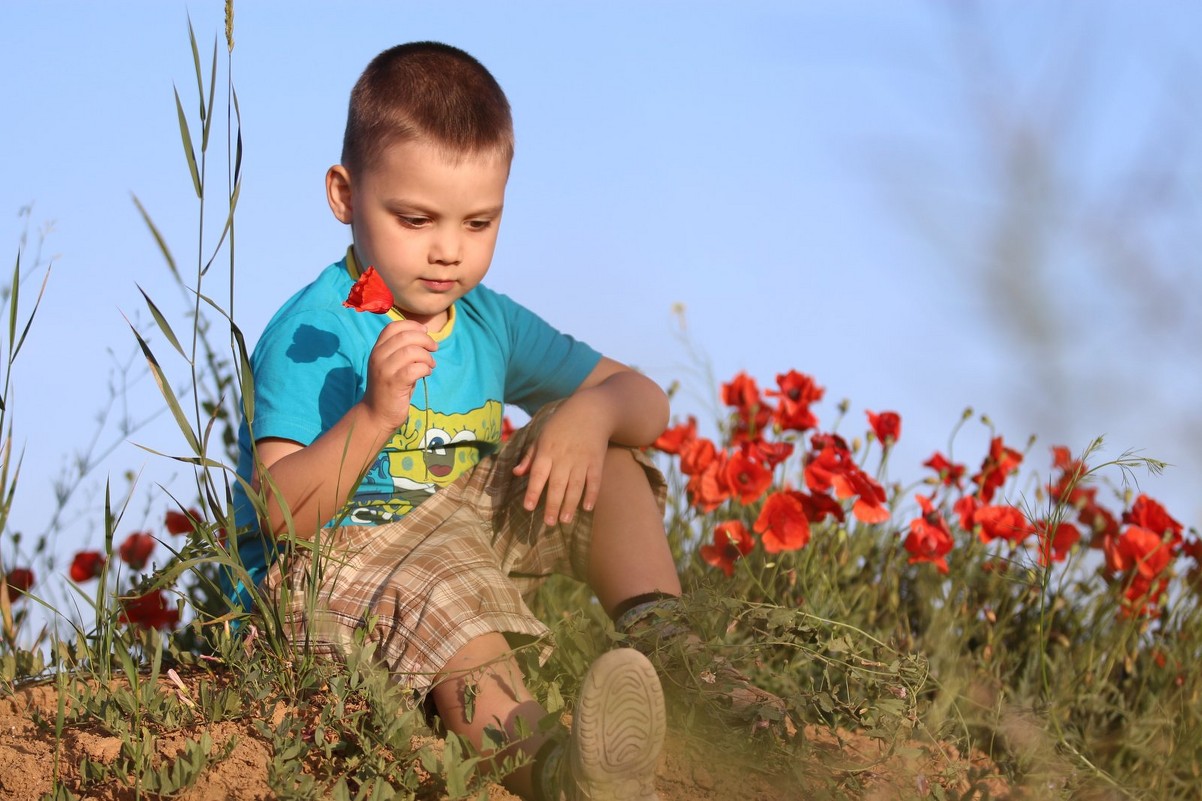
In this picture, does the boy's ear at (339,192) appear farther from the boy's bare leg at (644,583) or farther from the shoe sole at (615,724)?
the shoe sole at (615,724)

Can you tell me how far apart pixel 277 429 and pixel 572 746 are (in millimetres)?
893

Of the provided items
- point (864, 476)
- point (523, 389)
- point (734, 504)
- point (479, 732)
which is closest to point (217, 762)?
point (479, 732)

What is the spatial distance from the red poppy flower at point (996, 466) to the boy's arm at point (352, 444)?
202 centimetres

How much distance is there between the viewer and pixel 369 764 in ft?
6.35

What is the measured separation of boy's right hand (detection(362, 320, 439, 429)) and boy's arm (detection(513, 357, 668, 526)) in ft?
1.31

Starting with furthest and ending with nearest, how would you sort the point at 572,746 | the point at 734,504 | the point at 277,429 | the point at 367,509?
the point at 734,504 < the point at 367,509 < the point at 277,429 < the point at 572,746

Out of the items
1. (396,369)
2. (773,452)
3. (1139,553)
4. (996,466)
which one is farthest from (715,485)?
(396,369)

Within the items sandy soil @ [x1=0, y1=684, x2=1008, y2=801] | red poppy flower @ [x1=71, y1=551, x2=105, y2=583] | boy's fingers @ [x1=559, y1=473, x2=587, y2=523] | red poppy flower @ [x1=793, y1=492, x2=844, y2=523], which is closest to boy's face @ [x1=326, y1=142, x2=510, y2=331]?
boy's fingers @ [x1=559, y1=473, x2=587, y2=523]

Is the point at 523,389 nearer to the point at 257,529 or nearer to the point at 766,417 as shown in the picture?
the point at 257,529

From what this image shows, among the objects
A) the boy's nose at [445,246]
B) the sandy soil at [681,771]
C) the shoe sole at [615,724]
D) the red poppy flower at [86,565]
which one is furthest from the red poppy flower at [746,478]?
the red poppy flower at [86,565]

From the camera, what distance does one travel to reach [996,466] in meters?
3.50

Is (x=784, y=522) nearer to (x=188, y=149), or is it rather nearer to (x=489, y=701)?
(x=489, y=701)

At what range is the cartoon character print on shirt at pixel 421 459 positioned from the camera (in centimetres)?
247

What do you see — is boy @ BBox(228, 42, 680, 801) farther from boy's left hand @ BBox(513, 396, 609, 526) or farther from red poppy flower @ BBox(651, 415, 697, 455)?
red poppy flower @ BBox(651, 415, 697, 455)
